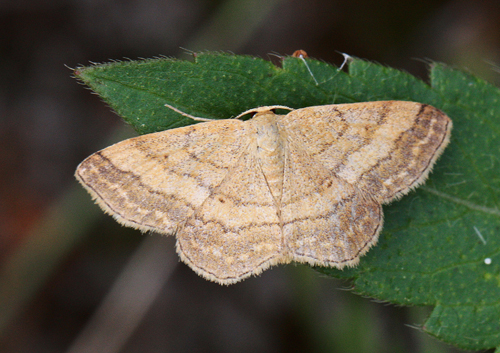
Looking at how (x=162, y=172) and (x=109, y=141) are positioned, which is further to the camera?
(x=109, y=141)

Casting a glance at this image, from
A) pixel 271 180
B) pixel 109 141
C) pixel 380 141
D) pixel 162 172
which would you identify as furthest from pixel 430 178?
pixel 109 141

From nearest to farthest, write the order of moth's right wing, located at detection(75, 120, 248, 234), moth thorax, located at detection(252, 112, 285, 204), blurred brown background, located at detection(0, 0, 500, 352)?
moth's right wing, located at detection(75, 120, 248, 234) < moth thorax, located at detection(252, 112, 285, 204) < blurred brown background, located at detection(0, 0, 500, 352)

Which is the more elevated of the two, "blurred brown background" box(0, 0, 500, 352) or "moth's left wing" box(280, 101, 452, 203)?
"moth's left wing" box(280, 101, 452, 203)

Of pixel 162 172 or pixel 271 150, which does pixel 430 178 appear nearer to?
pixel 271 150

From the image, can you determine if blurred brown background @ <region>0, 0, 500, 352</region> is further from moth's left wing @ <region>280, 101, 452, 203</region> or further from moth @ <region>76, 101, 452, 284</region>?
moth's left wing @ <region>280, 101, 452, 203</region>

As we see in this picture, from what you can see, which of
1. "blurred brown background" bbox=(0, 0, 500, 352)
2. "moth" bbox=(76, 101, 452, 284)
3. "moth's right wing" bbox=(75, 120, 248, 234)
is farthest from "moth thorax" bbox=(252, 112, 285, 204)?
"blurred brown background" bbox=(0, 0, 500, 352)

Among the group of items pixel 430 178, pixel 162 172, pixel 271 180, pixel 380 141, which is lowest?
pixel 162 172
